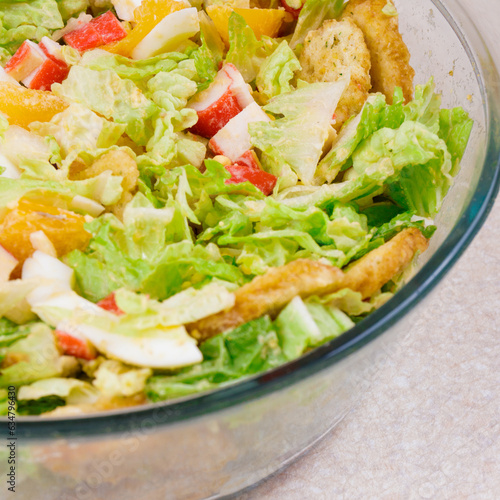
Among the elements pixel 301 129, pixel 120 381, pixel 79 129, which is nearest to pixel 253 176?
pixel 301 129

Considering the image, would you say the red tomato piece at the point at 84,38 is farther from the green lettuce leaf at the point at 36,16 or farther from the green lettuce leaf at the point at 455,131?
the green lettuce leaf at the point at 455,131

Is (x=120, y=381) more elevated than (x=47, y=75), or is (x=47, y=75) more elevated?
(x=47, y=75)

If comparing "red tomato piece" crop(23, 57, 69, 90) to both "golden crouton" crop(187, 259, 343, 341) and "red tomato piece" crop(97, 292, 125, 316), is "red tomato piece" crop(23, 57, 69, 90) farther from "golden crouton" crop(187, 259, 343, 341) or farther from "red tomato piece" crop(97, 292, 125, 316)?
"golden crouton" crop(187, 259, 343, 341)

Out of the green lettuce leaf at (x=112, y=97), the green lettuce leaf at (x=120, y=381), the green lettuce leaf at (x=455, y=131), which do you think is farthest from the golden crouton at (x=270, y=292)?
the green lettuce leaf at (x=112, y=97)

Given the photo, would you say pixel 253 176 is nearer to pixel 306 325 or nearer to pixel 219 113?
pixel 219 113

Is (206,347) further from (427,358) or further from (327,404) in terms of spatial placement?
(427,358)

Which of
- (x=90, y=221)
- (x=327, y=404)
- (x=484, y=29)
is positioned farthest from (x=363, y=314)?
(x=484, y=29)
